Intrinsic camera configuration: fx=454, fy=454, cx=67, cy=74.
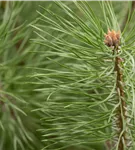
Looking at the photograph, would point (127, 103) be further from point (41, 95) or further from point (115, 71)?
point (41, 95)

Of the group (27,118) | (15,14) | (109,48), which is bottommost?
(27,118)

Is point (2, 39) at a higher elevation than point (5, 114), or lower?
higher

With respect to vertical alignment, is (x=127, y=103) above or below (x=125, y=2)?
below

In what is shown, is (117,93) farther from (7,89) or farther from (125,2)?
(125,2)

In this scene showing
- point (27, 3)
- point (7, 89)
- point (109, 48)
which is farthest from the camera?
point (27, 3)

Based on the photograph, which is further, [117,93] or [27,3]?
[27,3]

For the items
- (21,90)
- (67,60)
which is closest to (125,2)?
(67,60)

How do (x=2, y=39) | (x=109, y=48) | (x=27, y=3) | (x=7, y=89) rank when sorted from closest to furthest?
(x=109, y=48) → (x=2, y=39) → (x=7, y=89) → (x=27, y=3)

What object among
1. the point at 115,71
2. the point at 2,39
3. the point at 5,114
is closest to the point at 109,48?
the point at 115,71

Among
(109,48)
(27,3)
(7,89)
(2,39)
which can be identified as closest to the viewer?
(109,48)
